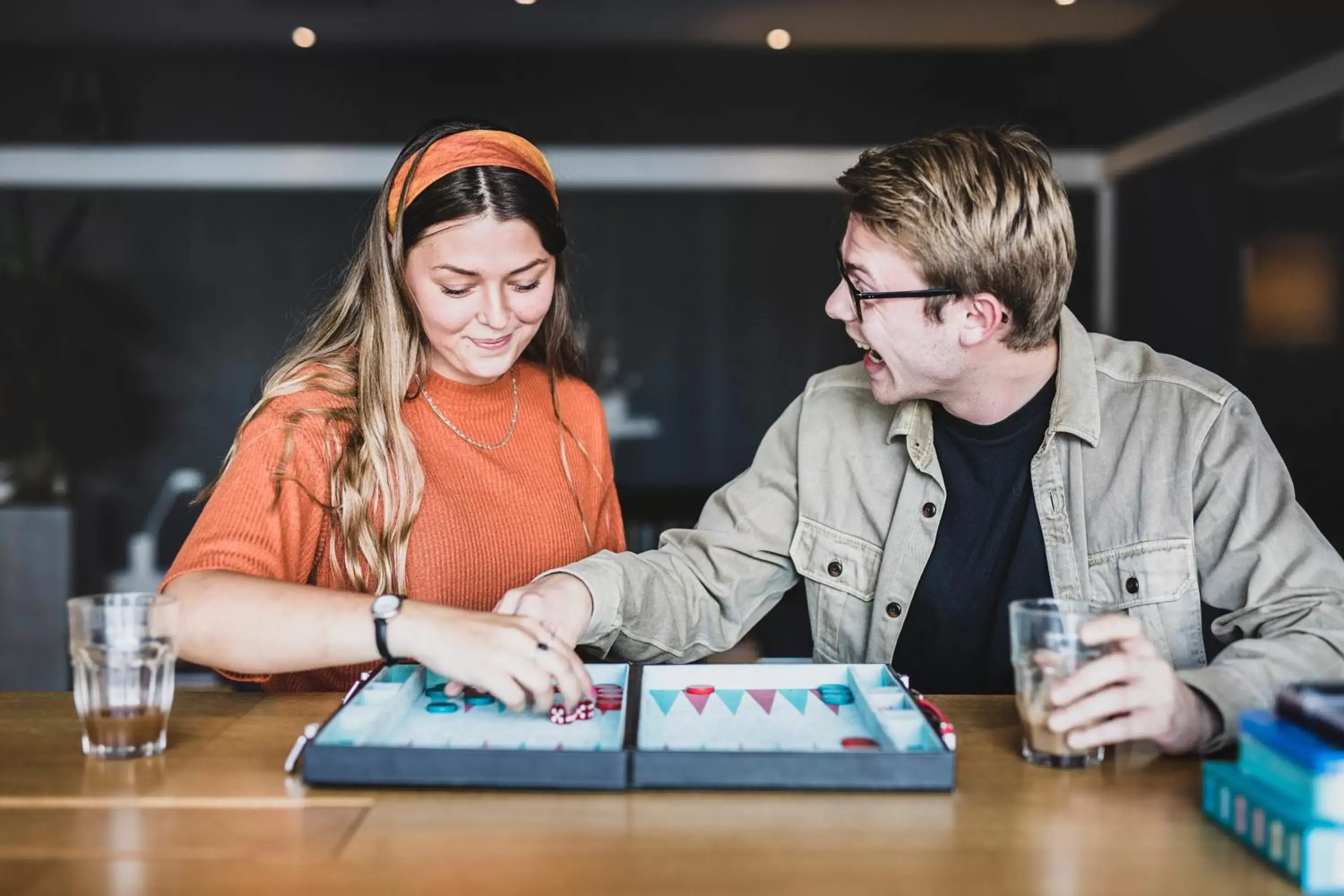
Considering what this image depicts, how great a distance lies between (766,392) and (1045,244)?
3.29 metres

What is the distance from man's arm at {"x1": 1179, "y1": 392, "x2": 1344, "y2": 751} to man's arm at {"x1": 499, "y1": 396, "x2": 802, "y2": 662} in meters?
0.61

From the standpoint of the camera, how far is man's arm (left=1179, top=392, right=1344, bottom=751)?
1.36m

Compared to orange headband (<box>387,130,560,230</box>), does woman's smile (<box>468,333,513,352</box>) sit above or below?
below

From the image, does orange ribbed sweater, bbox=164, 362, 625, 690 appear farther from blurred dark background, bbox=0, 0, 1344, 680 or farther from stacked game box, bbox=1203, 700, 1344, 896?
blurred dark background, bbox=0, 0, 1344, 680

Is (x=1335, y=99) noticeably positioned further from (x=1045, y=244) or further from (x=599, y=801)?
(x=599, y=801)

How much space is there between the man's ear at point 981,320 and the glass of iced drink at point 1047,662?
0.63 meters

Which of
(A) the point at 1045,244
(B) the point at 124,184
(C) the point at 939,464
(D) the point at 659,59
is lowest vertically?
(C) the point at 939,464

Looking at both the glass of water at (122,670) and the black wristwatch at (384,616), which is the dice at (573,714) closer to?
the black wristwatch at (384,616)

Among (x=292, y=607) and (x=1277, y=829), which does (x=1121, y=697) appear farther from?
(x=292, y=607)

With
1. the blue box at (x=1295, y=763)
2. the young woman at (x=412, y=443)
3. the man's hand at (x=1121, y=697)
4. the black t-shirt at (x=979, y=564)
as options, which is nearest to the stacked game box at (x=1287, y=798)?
the blue box at (x=1295, y=763)

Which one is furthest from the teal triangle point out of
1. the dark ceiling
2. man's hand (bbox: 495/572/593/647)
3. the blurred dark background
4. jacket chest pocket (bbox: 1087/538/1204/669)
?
the dark ceiling

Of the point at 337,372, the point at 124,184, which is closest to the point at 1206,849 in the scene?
the point at 337,372

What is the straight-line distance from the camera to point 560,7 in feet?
A: 15.1

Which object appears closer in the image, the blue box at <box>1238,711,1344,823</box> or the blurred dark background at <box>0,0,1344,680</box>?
the blue box at <box>1238,711,1344,823</box>
